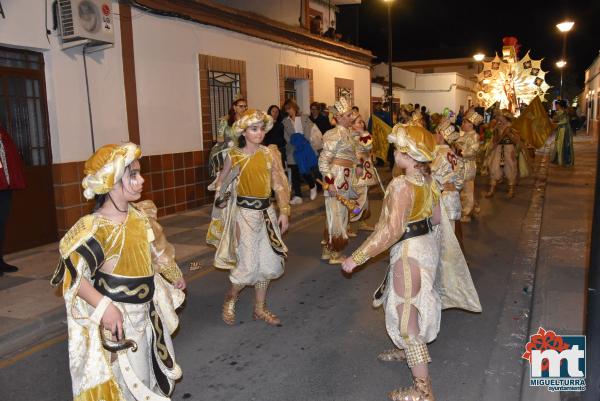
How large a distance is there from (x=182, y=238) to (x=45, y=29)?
3.56 meters

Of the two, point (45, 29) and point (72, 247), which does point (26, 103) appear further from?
point (72, 247)

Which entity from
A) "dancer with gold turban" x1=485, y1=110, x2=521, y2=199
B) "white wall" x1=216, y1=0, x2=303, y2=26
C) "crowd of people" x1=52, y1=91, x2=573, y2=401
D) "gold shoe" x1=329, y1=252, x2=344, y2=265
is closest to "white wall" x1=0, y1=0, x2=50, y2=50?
"crowd of people" x1=52, y1=91, x2=573, y2=401

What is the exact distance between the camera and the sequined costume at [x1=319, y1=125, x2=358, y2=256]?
6.84 m

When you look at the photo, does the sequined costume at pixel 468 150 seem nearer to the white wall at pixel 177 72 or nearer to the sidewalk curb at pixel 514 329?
the sidewalk curb at pixel 514 329

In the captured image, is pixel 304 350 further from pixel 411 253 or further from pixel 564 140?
pixel 564 140

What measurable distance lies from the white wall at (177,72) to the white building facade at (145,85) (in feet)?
0.06

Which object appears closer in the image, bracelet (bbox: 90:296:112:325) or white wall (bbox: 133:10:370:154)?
bracelet (bbox: 90:296:112:325)

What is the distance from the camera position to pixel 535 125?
53.5 feet

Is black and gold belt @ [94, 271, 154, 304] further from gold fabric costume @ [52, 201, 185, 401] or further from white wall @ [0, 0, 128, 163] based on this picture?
white wall @ [0, 0, 128, 163]

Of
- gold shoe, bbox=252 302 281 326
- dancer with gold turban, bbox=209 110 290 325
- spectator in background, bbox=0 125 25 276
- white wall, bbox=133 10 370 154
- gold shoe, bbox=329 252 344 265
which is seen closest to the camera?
dancer with gold turban, bbox=209 110 290 325

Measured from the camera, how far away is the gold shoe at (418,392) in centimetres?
362

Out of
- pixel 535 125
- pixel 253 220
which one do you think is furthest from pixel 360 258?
pixel 535 125

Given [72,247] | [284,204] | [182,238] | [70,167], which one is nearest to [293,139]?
[182,238]

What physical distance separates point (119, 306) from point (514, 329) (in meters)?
3.65
